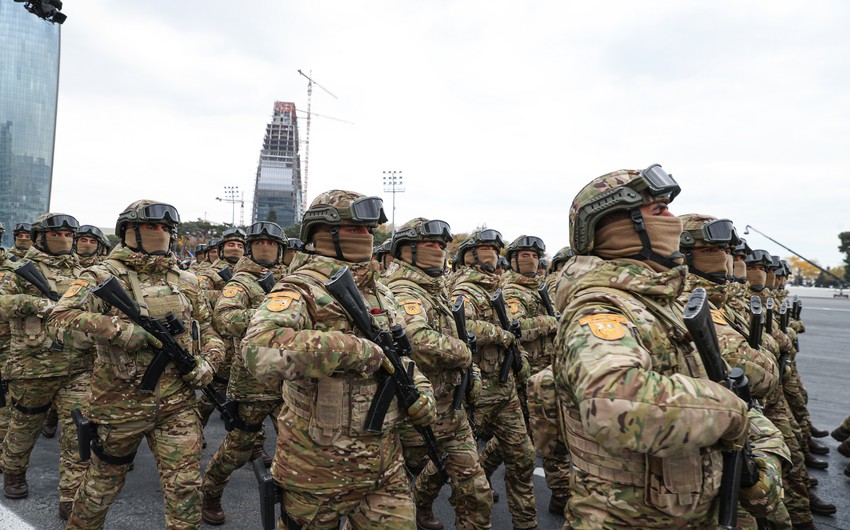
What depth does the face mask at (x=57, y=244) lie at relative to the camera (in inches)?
245

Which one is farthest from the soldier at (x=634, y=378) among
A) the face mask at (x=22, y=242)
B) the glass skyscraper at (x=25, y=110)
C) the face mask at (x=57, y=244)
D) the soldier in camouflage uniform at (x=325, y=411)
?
the glass skyscraper at (x=25, y=110)

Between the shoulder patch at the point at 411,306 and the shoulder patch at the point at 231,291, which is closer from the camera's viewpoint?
the shoulder patch at the point at 411,306

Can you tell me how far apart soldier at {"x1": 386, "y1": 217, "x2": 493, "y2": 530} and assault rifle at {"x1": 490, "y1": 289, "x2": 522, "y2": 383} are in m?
0.52

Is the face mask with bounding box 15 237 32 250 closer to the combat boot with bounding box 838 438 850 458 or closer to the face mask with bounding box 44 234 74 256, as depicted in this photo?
the face mask with bounding box 44 234 74 256

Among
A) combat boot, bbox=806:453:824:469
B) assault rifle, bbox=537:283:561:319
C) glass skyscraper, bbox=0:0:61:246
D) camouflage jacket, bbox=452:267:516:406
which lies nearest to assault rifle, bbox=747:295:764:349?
camouflage jacket, bbox=452:267:516:406

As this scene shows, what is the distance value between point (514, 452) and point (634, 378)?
3100 mm

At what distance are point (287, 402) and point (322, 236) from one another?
105 cm

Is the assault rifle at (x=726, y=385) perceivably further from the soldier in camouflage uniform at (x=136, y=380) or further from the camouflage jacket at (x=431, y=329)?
the soldier in camouflage uniform at (x=136, y=380)

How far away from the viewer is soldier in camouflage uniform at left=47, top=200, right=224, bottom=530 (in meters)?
3.64

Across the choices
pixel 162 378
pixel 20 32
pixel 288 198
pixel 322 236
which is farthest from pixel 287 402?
pixel 288 198

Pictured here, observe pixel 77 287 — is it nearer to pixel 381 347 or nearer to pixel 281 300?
pixel 281 300

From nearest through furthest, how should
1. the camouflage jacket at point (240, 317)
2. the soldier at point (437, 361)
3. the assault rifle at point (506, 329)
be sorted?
the soldier at point (437, 361), the assault rifle at point (506, 329), the camouflage jacket at point (240, 317)

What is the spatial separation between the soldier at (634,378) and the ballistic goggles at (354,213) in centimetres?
128

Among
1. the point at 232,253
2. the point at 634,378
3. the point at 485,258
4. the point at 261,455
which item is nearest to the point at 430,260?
the point at 485,258
